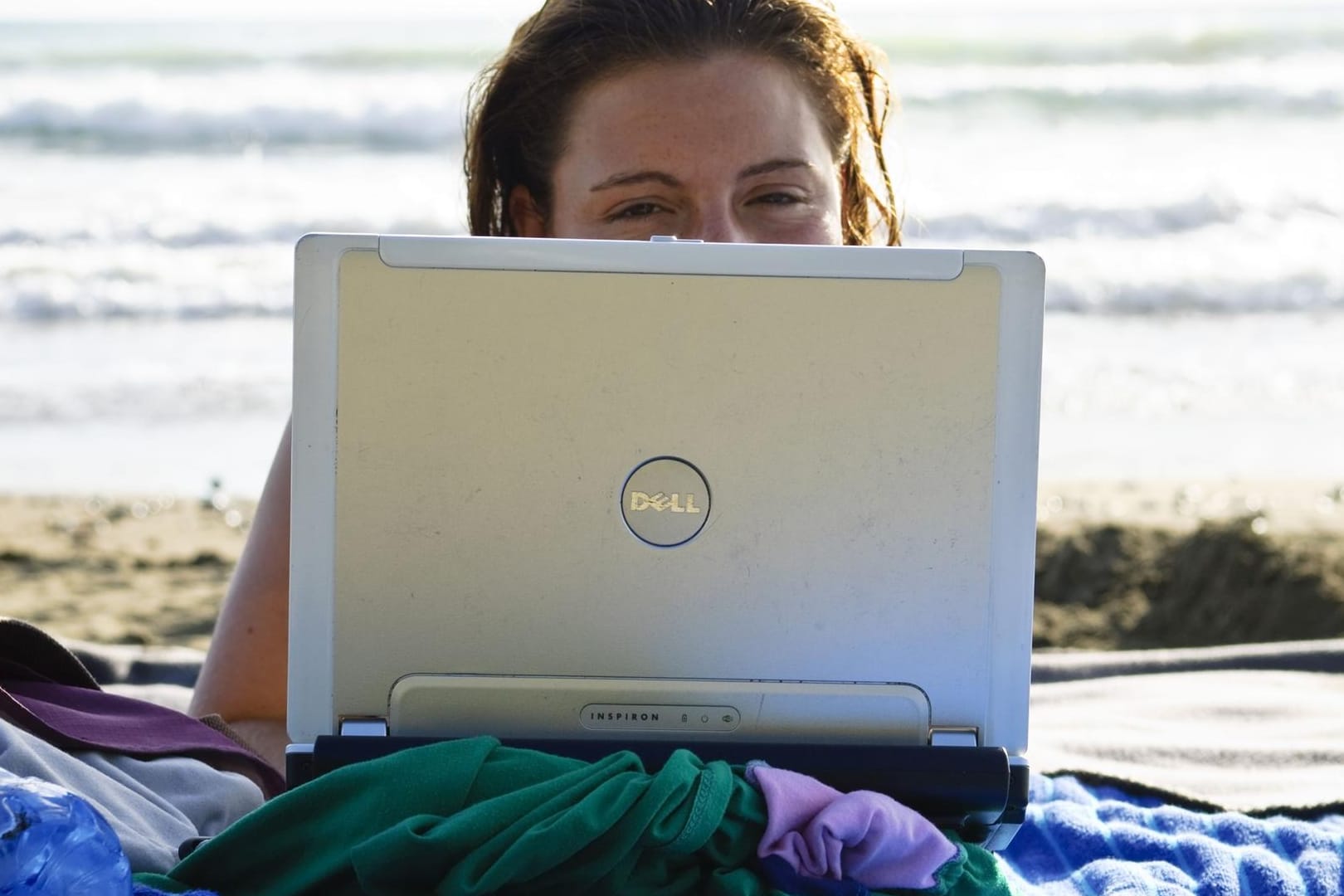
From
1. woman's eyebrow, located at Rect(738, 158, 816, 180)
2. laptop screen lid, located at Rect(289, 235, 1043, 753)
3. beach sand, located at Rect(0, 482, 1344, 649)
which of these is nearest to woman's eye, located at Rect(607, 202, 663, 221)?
woman's eyebrow, located at Rect(738, 158, 816, 180)

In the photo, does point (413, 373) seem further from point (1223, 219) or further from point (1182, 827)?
point (1223, 219)

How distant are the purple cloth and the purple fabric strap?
811mm

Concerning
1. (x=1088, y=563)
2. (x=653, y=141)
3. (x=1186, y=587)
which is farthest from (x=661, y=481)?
(x=1088, y=563)

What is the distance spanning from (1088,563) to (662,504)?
3.59m

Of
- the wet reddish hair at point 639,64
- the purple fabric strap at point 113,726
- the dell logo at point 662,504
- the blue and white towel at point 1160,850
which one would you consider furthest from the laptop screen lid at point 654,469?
the wet reddish hair at point 639,64

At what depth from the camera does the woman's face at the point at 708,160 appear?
7.02ft

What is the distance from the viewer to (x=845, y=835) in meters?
1.31

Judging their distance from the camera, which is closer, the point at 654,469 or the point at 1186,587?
the point at 654,469

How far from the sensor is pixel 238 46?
15.7 meters

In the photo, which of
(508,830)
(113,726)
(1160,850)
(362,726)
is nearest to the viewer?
(508,830)

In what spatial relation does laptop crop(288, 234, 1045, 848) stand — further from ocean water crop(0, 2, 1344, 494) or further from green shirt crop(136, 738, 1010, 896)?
ocean water crop(0, 2, 1344, 494)

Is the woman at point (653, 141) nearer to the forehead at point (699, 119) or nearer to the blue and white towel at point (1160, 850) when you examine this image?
the forehead at point (699, 119)

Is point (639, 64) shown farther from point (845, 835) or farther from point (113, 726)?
point (845, 835)

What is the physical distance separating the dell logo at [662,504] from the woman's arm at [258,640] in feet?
3.22
